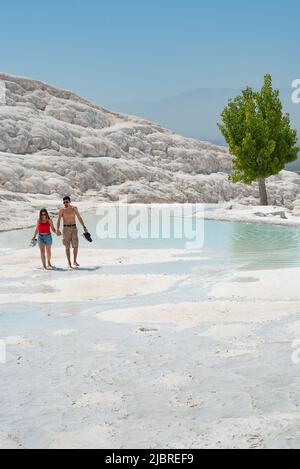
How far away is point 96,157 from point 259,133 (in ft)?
99.2

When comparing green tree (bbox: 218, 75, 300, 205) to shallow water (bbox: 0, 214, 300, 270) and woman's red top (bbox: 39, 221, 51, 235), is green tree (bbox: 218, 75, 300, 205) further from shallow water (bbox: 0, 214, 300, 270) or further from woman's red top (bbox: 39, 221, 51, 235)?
woman's red top (bbox: 39, 221, 51, 235)

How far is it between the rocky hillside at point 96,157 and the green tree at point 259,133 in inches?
563

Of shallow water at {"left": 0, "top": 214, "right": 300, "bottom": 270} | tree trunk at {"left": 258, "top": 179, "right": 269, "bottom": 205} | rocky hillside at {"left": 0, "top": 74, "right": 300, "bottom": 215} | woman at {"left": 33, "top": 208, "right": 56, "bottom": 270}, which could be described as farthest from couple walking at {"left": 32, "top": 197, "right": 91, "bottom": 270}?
tree trunk at {"left": 258, "top": 179, "right": 269, "bottom": 205}

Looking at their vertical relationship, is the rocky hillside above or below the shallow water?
above

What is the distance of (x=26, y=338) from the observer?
29.3ft

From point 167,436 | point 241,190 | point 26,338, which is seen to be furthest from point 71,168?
point 167,436

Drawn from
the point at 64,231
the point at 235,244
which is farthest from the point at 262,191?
the point at 64,231

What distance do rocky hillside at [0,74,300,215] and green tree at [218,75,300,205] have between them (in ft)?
47.0

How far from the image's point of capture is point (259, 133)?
131ft

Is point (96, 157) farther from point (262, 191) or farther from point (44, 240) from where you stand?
point (44, 240)

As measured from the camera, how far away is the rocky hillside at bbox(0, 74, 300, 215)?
54.2m

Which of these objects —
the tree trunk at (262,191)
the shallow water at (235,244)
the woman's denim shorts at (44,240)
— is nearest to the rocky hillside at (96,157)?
the tree trunk at (262,191)

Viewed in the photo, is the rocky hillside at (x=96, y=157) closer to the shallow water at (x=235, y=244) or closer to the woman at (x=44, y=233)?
the shallow water at (x=235, y=244)

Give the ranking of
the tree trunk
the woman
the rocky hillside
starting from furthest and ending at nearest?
the rocky hillside, the tree trunk, the woman
